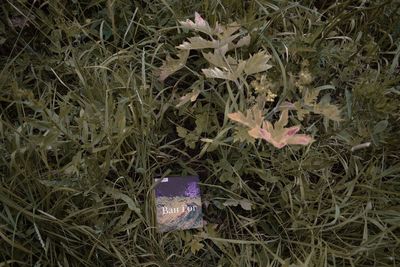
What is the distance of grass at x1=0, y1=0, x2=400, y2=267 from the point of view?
168 centimetres

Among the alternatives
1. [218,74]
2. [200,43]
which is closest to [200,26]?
[200,43]

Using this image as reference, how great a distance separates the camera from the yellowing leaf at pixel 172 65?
6.04 ft

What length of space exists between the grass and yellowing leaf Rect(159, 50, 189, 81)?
0.05 meters

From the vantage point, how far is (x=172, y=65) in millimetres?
1855

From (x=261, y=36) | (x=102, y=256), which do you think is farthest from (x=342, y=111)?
(x=102, y=256)

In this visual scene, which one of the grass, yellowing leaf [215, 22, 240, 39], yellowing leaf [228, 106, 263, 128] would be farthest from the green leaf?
yellowing leaf [215, 22, 240, 39]

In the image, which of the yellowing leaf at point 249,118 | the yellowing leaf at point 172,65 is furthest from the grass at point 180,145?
the yellowing leaf at point 249,118

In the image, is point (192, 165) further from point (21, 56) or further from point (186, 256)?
point (21, 56)

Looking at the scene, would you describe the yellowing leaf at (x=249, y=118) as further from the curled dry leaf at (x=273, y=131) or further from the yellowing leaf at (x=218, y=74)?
the yellowing leaf at (x=218, y=74)

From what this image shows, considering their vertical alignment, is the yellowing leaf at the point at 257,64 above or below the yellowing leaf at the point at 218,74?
above

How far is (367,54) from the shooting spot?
1979 mm

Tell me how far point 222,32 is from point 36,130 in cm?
Result: 64

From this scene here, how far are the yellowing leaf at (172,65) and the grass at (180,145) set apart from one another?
2.1 inches

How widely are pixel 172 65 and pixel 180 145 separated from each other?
25 cm
